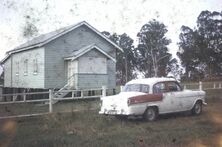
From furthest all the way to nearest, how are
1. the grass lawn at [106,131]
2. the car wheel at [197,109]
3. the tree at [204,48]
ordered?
the tree at [204,48]
the car wheel at [197,109]
the grass lawn at [106,131]

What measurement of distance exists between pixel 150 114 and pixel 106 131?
9.73 ft

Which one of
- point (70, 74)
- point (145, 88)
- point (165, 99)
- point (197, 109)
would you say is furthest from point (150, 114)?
point (70, 74)

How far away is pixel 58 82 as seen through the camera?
2973 centimetres

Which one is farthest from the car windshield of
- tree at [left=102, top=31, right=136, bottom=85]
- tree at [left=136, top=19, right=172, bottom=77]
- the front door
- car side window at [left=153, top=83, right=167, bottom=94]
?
tree at [left=102, top=31, right=136, bottom=85]

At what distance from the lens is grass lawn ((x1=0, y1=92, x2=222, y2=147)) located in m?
9.74

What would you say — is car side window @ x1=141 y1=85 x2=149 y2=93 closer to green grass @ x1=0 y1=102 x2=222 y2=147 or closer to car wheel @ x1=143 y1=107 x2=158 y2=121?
car wheel @ x1=143 y1=107 x2=158 y2=121

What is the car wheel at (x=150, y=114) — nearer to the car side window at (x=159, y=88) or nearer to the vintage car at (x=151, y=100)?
the vintage car at (x=151, y=100)

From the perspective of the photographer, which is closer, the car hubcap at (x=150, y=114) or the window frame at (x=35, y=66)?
the car hubcap at (x=150, y=114)

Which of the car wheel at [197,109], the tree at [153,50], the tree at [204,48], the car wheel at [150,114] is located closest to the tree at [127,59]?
the tree at [153,50]

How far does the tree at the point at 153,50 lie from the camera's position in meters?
62.8

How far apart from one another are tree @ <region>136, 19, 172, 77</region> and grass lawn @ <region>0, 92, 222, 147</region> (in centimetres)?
4708

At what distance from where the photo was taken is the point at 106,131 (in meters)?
→ 11.9

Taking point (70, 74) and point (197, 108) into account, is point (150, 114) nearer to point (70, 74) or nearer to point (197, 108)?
point (197, 108)

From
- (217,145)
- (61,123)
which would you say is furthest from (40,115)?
(217,145)
